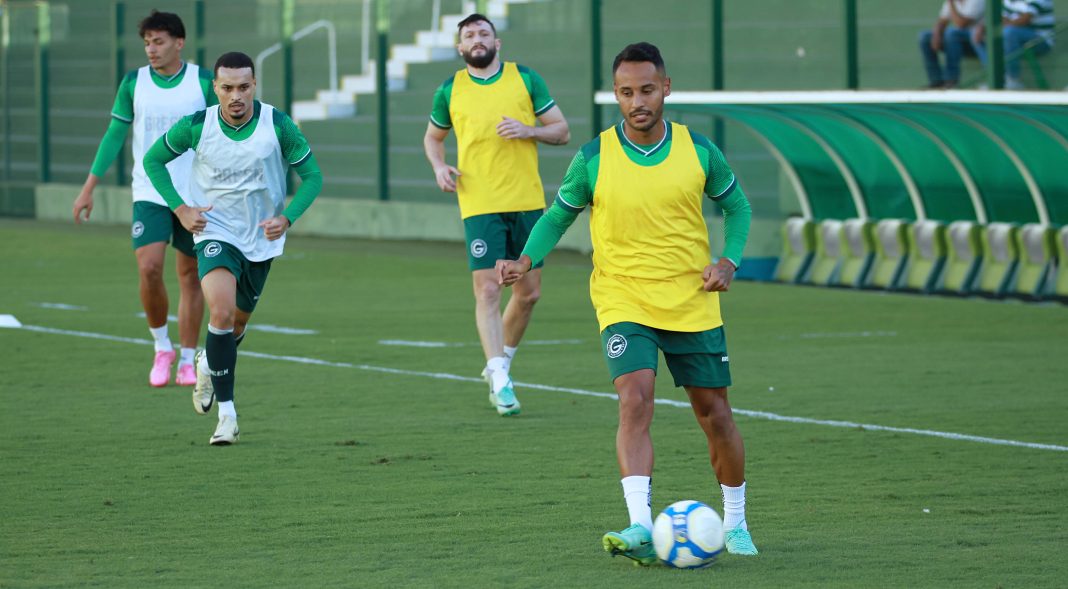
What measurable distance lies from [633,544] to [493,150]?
4.76 metres

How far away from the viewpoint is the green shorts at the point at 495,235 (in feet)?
34.9

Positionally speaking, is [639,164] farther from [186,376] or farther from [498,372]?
[186,376]

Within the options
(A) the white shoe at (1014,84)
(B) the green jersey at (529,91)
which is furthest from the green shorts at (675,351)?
(A) the white shoe at (1014,84)

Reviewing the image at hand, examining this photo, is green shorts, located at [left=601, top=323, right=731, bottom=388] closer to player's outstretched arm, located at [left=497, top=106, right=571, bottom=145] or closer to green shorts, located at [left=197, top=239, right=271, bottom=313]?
green shorts, located at [left=197, top=239, right=271, bottom=313]

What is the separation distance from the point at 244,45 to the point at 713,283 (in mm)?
24529

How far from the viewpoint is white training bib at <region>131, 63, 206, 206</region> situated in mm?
11125

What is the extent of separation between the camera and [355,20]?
97.5 ft

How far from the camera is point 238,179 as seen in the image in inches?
367

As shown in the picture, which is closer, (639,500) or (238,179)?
(639,500)

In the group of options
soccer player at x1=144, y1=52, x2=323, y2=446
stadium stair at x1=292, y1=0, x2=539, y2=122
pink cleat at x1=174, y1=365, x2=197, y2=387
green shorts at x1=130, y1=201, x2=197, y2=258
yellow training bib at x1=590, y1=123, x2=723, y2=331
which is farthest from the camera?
stadium stair at x1=292, y1=0, x2=539, y2=122

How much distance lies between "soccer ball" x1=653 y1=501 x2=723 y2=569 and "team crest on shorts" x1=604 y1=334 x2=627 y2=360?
573 millimetres

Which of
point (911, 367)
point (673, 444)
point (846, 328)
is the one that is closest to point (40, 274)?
point (846, 328)

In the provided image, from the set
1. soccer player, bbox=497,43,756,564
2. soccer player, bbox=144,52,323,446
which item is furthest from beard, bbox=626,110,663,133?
soccer player, bbox=144,52,323,446

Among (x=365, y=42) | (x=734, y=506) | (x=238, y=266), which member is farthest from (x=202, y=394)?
(x=365, y=42)
